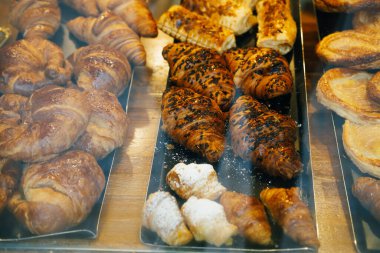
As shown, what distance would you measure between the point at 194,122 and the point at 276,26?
3.34 feet

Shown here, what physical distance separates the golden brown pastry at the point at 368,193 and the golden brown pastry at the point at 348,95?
44 cm

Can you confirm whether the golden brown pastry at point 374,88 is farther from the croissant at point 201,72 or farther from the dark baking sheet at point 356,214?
the croissant at point 201,72

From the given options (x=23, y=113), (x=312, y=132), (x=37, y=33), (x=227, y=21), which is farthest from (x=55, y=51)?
(x=312, y=132)

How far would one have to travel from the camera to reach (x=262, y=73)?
2.70 m

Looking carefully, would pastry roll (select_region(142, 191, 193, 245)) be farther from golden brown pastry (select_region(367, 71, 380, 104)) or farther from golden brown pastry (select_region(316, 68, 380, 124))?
golden brown pastry (select_region(367, 71, 380, 104))

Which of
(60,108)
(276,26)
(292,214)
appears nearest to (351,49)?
(276,26)

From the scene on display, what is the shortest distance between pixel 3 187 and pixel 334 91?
180 cm

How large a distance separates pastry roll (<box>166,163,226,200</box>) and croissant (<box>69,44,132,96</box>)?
0.76m

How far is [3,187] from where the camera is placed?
210cm

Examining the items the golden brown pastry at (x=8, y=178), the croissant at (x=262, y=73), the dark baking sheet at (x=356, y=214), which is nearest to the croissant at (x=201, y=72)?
the croissant at (x=262, y=73)

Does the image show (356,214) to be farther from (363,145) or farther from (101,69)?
(101,69)

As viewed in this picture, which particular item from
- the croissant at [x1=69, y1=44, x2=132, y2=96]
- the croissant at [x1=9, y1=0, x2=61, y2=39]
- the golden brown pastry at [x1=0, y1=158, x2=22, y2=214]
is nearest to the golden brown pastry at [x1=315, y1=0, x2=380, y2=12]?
the croissant at [x1=69, y1=44, x2=132, y2=96]

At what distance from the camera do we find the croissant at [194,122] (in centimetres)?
230

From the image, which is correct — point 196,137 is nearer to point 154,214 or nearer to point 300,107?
point 154,214
